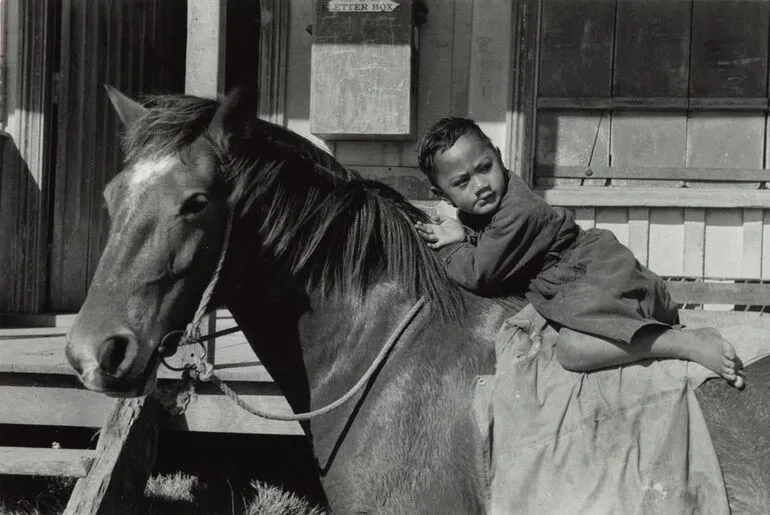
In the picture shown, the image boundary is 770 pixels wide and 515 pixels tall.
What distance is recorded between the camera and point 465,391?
2.12 m

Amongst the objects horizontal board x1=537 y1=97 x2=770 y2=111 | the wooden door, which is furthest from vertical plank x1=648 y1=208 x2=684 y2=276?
horizontal board x1=537 y1=97 x2=770 y2=111

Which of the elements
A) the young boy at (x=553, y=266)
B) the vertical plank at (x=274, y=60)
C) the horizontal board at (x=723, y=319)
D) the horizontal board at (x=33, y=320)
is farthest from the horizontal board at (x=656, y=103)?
the horizontal board at (x=33, y=320)

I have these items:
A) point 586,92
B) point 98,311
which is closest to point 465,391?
point 98,311

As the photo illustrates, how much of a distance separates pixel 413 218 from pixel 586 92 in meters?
2.94

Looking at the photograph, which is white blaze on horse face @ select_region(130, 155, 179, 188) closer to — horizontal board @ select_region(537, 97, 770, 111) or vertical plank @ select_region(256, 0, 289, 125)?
vertical plank @ select_region(256, 0, 289, 125)

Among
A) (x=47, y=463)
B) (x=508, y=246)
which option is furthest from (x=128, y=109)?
(x=47, y=463)

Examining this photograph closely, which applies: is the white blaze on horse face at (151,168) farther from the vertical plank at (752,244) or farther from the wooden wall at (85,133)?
the wooden wall at (85,133)

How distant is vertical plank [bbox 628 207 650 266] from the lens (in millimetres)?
4855

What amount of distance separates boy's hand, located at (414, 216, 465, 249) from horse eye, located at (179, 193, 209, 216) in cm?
65

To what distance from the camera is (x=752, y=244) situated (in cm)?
480

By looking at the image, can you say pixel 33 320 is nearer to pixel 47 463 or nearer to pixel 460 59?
pixel 47 463

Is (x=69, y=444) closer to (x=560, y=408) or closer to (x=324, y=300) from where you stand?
(x=324, y=300)

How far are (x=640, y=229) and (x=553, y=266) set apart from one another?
283 centimetres

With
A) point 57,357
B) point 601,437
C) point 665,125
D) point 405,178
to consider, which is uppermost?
point 665,125
